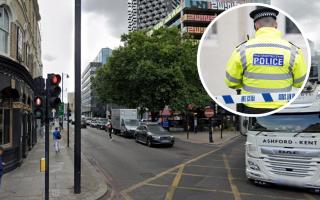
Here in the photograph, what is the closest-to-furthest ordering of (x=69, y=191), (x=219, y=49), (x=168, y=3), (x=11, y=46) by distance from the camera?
(x=219, y=49)
(x=69, y=191)
(x=11, y=46)
(x=168, y=3)

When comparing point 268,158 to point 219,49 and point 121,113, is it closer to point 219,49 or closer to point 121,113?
point 219,49

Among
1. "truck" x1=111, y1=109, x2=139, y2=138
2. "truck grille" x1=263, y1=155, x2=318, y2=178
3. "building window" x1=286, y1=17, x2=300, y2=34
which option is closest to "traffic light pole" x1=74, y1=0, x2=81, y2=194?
"truck grille" x1=263, y1=155, x2=318, y2=178

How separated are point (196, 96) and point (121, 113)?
8.52 metres

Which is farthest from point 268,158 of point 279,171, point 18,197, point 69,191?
point 18,197

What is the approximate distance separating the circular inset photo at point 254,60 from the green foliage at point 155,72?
33264 mm

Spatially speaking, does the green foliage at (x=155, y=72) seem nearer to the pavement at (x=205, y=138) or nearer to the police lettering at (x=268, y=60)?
the pavement at (x=205, y=138)

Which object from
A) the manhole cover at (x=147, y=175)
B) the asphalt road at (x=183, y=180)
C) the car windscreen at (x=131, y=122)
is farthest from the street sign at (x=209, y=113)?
the manhole cover at (x=147, y=175)

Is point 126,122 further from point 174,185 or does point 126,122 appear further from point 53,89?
point 53,89

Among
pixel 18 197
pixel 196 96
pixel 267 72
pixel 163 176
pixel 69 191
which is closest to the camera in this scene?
pixel 267 72

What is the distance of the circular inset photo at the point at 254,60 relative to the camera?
2.25 meters

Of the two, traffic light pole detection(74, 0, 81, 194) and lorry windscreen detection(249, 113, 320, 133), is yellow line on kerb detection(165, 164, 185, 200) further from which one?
lorry windscreen detection(249, 113, 320, 133)

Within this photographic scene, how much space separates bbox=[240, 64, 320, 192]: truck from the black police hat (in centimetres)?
691

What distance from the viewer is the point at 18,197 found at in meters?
9.57

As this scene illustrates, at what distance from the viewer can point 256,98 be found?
2.32 meters
